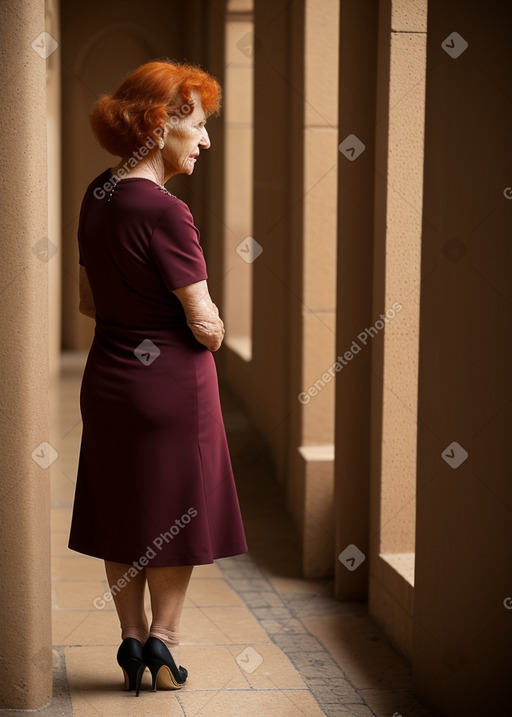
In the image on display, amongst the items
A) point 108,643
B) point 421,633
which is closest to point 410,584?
point 421,633

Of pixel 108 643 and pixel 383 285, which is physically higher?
pixel 383 285

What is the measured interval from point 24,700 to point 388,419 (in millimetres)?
1777

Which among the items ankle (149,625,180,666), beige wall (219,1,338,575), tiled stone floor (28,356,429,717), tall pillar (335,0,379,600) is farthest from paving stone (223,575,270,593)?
ankle (149,625,180,666)

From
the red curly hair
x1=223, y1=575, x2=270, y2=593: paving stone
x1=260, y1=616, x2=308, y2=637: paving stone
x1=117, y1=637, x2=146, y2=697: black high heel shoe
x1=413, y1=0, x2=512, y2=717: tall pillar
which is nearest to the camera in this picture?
x1=413, y1=0, x2=512, y2=717: tall pillar

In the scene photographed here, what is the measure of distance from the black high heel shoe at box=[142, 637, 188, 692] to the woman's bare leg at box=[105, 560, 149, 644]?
0.07 metres

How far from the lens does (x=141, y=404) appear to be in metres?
3.68

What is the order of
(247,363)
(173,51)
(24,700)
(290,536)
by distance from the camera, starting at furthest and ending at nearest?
(173,51)
(247,363)
(290,536)
(24,700)

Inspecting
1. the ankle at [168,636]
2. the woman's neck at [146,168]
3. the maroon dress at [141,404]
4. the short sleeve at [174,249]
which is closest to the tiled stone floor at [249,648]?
the ankle at [168,636]

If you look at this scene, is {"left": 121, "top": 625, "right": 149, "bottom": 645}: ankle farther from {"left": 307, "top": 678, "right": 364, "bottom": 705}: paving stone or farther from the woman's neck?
the woman's neck

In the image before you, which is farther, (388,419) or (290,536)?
(290,536)

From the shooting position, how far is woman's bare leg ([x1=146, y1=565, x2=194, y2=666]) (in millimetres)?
3832

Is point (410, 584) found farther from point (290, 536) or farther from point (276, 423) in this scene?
point (276, 423)

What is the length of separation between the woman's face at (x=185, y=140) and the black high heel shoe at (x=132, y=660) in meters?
1.53

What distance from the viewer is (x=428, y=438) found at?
3.79 metres
